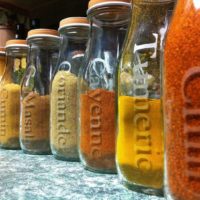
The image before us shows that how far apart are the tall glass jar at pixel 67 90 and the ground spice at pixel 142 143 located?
0.17 m

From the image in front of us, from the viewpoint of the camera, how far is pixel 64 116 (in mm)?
521

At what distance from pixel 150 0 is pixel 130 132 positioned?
13 centimetres

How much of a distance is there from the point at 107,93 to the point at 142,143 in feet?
0.37

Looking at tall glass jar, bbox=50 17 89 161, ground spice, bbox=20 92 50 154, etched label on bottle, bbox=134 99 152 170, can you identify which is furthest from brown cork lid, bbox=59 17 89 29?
etched label on bottle, bbox=134 99 152 170

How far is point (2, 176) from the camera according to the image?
430 mm

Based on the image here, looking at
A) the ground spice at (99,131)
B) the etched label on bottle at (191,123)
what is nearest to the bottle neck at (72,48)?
the ground spice at (99,131)

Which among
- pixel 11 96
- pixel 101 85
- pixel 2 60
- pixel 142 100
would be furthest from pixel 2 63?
pixel 142 100

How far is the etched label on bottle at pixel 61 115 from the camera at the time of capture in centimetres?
52

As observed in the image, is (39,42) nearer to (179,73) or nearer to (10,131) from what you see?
(10,131)

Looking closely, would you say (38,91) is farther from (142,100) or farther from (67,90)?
(142,100)

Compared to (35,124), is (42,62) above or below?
above

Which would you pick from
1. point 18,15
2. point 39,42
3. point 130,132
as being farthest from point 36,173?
point 18,15

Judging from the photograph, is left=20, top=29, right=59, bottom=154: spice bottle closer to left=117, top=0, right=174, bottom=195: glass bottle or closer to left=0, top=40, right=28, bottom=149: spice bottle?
left=0, top=40, right=28, bottom=149: spice bottle

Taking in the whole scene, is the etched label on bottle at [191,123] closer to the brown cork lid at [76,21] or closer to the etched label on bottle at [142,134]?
the etched label on bottle at [142,134]
